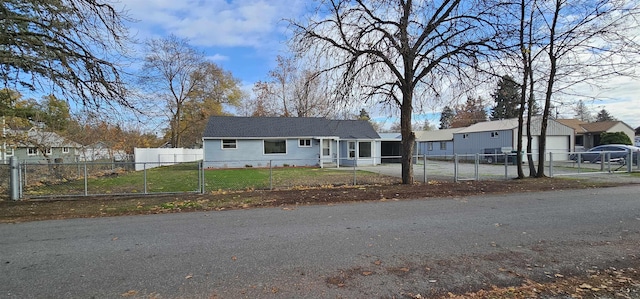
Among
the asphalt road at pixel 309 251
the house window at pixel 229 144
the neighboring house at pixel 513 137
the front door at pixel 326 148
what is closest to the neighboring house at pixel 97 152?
the house window at pixel 229 144

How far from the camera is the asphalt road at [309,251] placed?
3668 mm

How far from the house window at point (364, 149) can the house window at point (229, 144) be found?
10.1 metres

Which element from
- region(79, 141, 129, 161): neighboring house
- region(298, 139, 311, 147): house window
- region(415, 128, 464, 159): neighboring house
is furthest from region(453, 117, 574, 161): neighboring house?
region(79, 141, 129, 161): neighboring house

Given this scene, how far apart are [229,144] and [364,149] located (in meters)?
11.1

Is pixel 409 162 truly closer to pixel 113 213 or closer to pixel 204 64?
pixel 113 213

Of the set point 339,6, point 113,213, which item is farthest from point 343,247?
point 339,6

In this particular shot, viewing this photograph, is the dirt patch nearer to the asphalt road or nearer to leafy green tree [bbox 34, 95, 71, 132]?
the asphalt road

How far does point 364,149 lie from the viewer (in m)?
27.7

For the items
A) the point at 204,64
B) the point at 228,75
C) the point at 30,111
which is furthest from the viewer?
the point at 228,75

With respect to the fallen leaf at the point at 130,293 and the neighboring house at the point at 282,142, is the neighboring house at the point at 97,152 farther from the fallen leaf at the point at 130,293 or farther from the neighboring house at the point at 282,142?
the fallen leaf at the point at 130,293

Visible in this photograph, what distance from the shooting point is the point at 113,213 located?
798cm

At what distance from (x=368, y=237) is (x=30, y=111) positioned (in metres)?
16.5

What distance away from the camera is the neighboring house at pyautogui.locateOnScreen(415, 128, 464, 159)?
39.4 meters

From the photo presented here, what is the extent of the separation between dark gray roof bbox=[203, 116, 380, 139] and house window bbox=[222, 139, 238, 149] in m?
0.37
